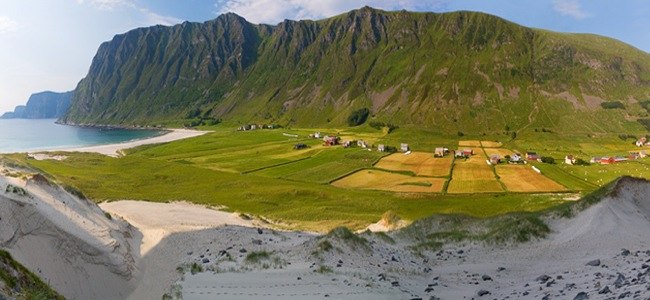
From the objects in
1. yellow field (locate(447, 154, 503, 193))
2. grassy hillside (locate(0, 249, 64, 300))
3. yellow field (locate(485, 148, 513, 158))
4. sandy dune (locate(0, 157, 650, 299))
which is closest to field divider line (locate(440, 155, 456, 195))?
yellow field (locate(447, 154, 503, 193))

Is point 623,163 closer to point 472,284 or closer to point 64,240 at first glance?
point 472,284

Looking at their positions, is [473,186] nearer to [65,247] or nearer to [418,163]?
[418,163]

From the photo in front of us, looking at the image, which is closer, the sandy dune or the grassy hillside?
the grassy hillside

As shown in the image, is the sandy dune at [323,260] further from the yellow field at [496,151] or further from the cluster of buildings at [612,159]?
the yellow field at [496,151]

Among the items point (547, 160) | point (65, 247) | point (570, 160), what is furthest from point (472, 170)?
point (65, 247)

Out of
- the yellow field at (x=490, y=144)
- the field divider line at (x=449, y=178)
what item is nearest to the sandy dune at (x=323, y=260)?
the field divider line at (x=449, y=178)

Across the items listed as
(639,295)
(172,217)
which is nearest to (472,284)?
(639,295)

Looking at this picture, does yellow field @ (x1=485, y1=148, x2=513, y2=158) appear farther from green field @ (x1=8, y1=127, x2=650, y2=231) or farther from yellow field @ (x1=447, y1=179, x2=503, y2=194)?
yellow field @ (x1=447, y1=179, x2=503, y2=194)
